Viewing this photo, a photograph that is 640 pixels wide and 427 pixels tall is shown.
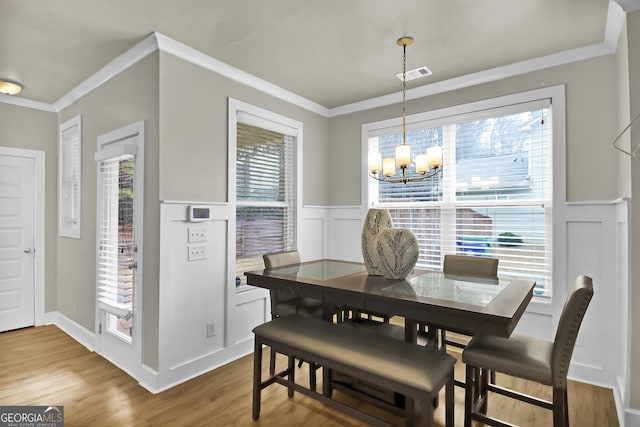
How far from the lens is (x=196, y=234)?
2.83 m

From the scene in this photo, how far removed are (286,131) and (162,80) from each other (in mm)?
1416

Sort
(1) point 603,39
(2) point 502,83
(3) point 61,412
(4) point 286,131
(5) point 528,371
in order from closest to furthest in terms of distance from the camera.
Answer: (5) point 528,371 < (3) point 61,412 < (1) point 603,39 < (2) point 502,83 < (4) point 286,131

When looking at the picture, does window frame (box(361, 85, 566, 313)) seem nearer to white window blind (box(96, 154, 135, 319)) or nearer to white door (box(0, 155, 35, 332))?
white window blind (box(96, 154, 135, 319))

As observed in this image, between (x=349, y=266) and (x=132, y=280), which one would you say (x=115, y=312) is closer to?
(x=132, y=280)

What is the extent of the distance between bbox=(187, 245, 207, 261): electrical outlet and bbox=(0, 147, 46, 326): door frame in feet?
8.34

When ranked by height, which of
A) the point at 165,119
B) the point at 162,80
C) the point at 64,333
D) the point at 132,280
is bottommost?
the point at 64,333

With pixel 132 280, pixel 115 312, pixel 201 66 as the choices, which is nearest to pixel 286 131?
pixel 201 66

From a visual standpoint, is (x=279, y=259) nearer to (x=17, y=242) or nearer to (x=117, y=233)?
Result: (x=117, y=233)

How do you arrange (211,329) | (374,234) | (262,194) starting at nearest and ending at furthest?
1. (374,234)
2. (211,329)
3. (262,194)

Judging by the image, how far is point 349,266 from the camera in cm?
280

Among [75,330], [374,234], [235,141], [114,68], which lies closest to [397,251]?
[374,234]

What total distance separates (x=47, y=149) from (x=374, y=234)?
407 centimetres

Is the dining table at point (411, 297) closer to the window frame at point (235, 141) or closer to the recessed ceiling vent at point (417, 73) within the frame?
the window frame at point (235, 141)

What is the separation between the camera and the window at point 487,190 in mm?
3000
